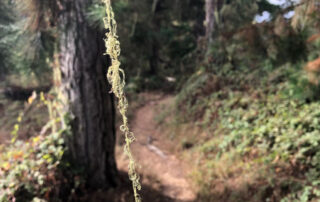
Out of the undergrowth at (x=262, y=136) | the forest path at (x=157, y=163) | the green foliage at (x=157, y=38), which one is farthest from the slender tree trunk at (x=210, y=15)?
the forest path at (x=157, y=163)

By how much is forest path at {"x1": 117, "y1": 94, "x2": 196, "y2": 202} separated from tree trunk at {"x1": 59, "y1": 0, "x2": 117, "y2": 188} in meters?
1.14

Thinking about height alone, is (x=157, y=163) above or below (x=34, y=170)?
above

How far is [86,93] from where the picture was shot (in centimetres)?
358

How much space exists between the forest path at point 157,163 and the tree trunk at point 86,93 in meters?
1.14

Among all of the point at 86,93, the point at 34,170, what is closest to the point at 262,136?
the point at 86,93

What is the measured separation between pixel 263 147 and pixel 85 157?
321cm

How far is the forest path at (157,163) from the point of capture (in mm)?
4375

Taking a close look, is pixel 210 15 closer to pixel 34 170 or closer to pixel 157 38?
pixel 157 38

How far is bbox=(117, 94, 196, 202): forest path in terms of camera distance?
14.4ft

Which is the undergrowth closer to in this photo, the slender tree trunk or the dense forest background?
the dense forest background

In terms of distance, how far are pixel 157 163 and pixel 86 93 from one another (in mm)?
2898

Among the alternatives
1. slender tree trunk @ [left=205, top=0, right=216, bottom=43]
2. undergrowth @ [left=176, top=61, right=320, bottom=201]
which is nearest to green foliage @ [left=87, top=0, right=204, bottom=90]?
slender tree trunk @ [left=205, top=0, right=216, bottom=43]

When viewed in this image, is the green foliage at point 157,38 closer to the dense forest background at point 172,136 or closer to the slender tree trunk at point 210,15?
the slender tree trunk at point 210,15

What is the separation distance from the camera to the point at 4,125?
369 inches
